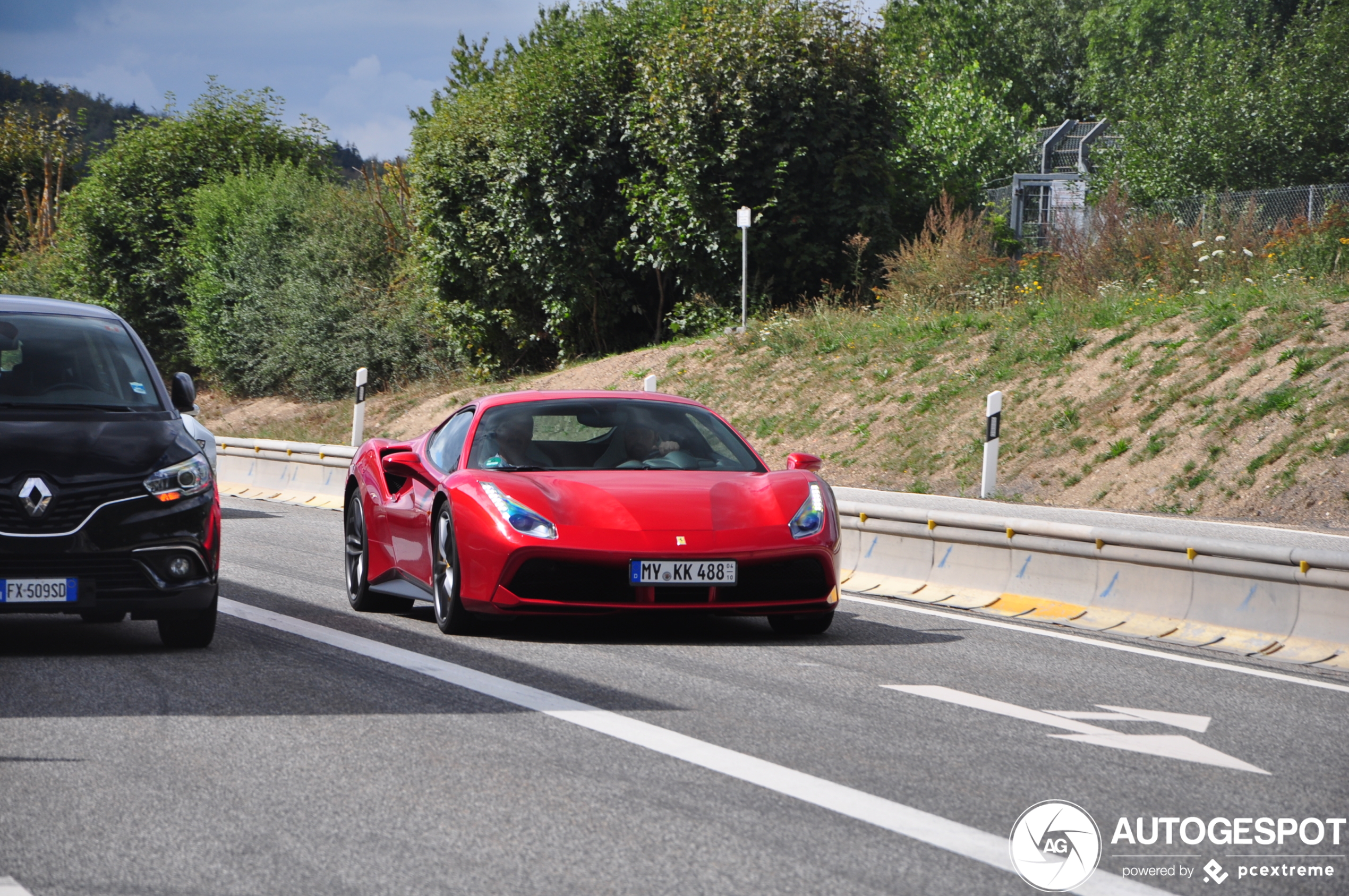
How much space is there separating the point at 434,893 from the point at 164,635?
4.39 m

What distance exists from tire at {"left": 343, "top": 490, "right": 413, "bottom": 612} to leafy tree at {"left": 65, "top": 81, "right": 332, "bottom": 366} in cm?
3752

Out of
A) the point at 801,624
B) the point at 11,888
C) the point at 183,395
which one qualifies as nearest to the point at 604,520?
the point at 801,624

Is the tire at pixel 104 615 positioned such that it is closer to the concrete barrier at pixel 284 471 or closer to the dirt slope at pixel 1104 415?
the dirt slope at pixel 1104 415

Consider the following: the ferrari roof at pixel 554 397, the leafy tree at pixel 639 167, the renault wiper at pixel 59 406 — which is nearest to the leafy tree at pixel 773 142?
the leafy tree at pixel 639 167

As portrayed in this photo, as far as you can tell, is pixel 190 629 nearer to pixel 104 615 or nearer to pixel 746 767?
pixel 104 615

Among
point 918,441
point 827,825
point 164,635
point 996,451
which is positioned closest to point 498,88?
point 918,441

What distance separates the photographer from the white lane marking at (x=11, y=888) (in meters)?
3.90

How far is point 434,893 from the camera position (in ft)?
12.8

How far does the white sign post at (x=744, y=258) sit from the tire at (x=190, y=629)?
1740 cm

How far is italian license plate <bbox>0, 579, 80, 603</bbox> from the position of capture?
23.3 ft

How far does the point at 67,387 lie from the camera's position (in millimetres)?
8109

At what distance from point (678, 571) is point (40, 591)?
117 inches

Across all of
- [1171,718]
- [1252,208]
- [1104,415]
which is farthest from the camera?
[1252,208]

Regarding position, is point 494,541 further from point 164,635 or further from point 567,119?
point 567,119
